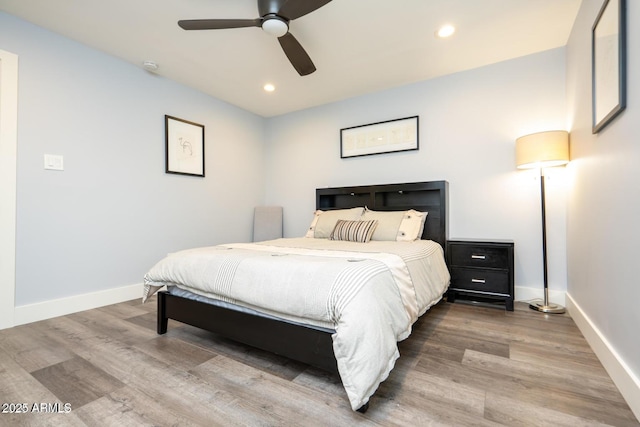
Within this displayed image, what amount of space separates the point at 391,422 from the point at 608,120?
197cm

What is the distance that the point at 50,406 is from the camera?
1.36 m

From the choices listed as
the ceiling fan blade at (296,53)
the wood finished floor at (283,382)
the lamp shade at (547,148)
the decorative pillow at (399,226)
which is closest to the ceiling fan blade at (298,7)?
the ceiling fan blade at (296,53)

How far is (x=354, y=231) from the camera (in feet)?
10.1

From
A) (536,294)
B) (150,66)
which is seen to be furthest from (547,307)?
(150,66)

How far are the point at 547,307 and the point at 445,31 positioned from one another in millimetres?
2633

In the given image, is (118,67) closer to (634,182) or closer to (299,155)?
(299,155)

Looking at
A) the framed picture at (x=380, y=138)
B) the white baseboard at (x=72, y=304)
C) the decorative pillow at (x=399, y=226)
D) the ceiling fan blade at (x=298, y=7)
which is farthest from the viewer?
the framed picture at (x=380, y=138)

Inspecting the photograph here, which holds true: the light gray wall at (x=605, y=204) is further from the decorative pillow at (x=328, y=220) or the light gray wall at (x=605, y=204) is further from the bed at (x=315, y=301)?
the decorative pillow at (x=328, y=220)

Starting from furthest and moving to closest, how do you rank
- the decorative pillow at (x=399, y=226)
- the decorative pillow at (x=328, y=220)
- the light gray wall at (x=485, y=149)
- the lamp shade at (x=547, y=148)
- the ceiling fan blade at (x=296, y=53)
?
the decorative pillow at (x=328, y=220), the decorative pillow at (x=399, y=226), the light gray wall at (x=485, y=149), the lamp shade at (x=547, y=148), the ceiling fan blade at (x=296, y=53)

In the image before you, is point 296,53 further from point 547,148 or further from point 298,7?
point 547,148

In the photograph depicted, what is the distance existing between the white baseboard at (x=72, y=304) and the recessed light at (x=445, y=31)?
390 centimetres

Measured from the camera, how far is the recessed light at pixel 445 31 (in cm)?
252

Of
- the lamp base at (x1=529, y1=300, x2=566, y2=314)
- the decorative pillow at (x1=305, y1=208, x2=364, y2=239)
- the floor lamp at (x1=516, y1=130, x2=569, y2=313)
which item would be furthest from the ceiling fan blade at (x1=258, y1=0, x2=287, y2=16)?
the lamp base at (x1=529, y1=300, x2=566, y2=314)

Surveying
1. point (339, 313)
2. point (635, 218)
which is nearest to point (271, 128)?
point (339, 313)
